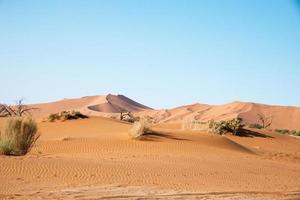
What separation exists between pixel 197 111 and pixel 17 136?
273 ft

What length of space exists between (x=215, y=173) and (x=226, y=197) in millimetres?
4431

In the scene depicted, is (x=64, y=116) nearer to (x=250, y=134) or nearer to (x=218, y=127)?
(x=218, y=127)

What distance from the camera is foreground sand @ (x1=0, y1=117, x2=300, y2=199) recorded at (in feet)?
39.7

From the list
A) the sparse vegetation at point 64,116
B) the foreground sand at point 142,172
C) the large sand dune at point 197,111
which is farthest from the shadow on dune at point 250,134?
the large sand dune at point 197,111

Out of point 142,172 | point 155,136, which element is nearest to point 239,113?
point 155,136

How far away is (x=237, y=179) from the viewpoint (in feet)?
52.4

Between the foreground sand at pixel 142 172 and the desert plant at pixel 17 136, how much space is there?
1.78 feet

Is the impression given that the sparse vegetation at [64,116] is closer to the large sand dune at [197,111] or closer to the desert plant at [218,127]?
the desert plant at [218,127]

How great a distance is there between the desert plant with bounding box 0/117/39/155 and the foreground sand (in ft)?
1.78

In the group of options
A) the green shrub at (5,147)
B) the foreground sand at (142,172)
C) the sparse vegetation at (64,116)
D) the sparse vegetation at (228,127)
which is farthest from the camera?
the sparse vegetation at (228,127)

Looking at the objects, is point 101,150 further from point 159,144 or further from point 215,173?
point 215,173

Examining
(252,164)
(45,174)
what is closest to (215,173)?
(252,164)

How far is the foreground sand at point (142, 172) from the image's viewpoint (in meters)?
12.1

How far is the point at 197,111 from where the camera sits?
99.8 m
